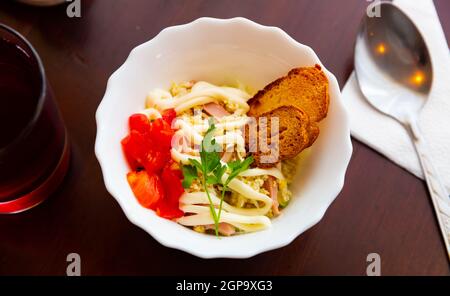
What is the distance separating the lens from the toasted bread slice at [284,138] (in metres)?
1.07

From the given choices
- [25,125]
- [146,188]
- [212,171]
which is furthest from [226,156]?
[25,125]

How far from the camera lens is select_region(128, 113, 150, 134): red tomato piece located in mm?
1116

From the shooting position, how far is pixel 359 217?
117 centimetres

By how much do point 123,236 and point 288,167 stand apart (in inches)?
15.1

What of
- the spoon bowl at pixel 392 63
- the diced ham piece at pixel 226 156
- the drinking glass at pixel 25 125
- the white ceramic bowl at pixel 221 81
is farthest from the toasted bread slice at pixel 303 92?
the drinking glass at pixel 25 125

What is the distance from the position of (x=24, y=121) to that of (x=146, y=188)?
10.4 inches

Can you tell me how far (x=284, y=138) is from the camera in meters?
1.09

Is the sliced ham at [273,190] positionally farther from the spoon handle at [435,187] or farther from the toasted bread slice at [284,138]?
the spoon handle at [435,187]

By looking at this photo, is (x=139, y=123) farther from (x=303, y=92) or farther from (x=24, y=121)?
(x=303, y=92)

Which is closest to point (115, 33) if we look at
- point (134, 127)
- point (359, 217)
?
point (134, 127)

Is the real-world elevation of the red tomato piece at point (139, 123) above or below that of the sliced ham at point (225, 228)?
above

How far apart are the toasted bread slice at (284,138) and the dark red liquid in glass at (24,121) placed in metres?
0.40

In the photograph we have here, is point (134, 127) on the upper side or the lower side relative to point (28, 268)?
upper

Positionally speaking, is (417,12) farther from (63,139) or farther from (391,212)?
(63,139)
